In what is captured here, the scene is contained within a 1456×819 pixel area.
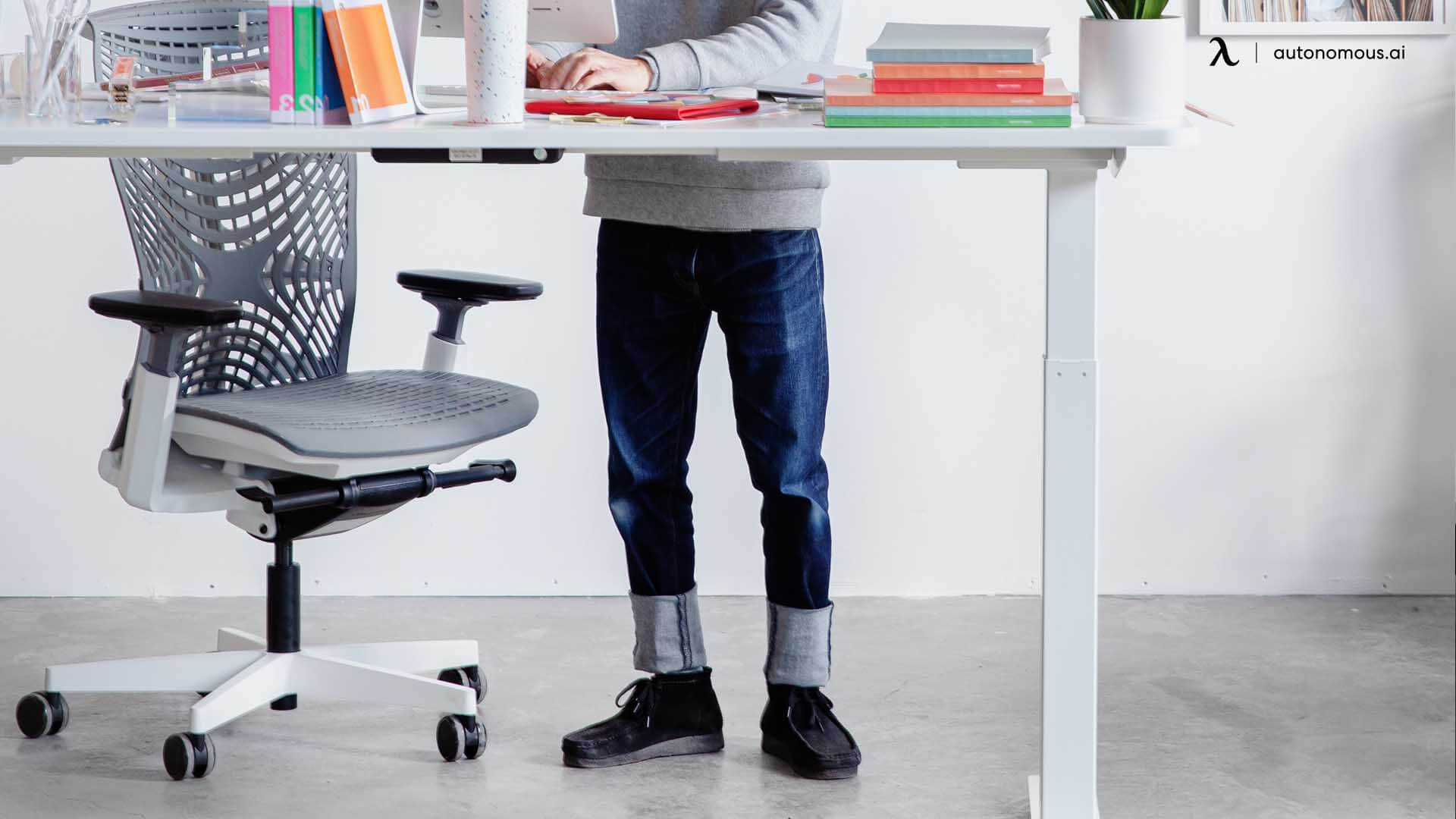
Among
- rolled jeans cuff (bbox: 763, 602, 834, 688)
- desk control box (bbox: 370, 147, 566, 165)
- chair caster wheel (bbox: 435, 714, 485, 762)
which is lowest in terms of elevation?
chair caster wheel (bbox: 435, 714, 485, 762)

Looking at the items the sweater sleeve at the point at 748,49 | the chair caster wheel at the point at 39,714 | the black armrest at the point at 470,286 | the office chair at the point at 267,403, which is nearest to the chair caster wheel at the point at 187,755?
the office chair at the point at 267,403

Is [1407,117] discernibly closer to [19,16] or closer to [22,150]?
[22,150]

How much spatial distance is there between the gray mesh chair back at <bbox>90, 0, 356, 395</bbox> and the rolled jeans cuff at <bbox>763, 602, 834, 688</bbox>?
83 centimetres

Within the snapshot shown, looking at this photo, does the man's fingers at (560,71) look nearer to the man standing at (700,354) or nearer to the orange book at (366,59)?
the man standing at (700,354)

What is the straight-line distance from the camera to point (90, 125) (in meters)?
1.75

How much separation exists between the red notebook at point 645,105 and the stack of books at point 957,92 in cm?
17

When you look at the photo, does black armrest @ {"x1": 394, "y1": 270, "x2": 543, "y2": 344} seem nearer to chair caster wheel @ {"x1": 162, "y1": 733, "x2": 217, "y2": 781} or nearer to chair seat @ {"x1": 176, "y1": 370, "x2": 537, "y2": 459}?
chair seat @ {"x1": 176, "y1": 370, "x2": 537, "y2": 459}

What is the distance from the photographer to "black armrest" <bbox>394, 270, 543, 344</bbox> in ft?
7.87

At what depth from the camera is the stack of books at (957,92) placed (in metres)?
1.70

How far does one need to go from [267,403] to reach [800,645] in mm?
818

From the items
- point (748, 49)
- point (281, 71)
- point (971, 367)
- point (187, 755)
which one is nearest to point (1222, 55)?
point (971, 367)

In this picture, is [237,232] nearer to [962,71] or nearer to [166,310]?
[166,310]

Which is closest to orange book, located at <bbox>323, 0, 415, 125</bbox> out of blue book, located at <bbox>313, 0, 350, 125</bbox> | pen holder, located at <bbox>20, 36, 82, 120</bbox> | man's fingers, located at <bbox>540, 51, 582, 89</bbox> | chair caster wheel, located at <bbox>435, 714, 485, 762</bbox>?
blue book, located at <bbox>313, 0, 350, 125</bbox>

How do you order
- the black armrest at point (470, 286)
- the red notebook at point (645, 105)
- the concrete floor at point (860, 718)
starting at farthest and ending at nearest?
the black armrest at point (470, 286) → the concrete floor at point (860, 718) → the red notebook at point (645, 105)
